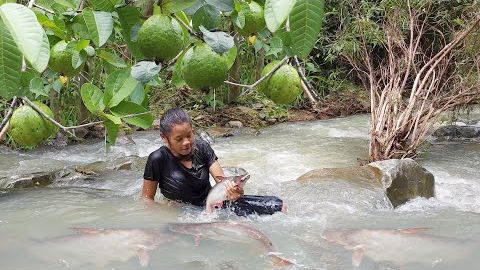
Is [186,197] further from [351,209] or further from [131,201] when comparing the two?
[351,209]

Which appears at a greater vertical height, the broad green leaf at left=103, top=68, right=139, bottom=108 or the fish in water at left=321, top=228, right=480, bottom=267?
the broad green leaf at left=103, top=68, right=139, bottom=108

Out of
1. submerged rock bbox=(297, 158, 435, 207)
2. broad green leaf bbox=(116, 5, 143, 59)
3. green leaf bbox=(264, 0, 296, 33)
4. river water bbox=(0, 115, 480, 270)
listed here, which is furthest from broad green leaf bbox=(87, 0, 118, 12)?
submerged rock bbox=(297, 158, 435, 207)

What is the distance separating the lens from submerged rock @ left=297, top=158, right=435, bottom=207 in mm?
4591

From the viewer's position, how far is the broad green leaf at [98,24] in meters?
1.01

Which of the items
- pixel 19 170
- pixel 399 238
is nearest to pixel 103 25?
pixel 399 238

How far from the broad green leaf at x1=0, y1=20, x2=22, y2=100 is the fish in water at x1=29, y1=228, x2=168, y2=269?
2324 millimetres

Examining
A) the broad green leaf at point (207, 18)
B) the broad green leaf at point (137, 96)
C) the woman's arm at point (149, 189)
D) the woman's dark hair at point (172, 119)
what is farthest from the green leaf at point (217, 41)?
the woman's arm at point (149, 189)

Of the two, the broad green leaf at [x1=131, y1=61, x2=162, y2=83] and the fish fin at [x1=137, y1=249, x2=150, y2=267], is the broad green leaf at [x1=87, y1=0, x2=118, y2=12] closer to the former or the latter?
the broad green leaf at [x1=131, y1=61, x2=162, y2=83]

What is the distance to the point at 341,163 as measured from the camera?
6031 millimetres

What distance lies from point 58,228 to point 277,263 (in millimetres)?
1560

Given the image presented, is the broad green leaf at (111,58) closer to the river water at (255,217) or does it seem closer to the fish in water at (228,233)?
the river water at (255,217)

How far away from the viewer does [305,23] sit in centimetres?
60

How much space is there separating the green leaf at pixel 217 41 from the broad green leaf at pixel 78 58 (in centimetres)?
29

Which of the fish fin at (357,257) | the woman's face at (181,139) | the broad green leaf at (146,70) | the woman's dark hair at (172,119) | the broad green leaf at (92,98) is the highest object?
the broad green leaf at (146,70)
